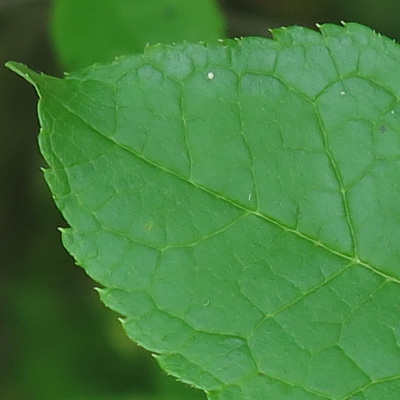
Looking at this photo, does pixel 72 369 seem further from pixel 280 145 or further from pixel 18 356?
pixel 280 145

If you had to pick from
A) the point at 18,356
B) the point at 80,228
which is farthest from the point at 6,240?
the point at 80,228

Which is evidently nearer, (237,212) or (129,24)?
(237,212)

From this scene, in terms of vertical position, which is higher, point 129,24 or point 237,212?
point 129,24

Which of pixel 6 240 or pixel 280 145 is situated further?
pixel 6 240

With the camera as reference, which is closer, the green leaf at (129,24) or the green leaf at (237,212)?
the green leaf at (237,212)

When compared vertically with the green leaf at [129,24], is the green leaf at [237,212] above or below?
below
